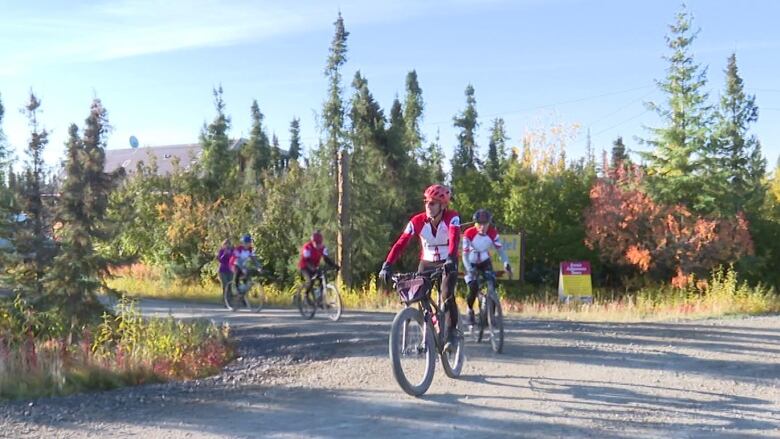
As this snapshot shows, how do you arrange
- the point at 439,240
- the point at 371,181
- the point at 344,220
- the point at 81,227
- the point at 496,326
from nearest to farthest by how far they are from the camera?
the point at 439,240 < the point at 496,326 < the point at 81,227 < the point at 344,220 < the point at 371,181

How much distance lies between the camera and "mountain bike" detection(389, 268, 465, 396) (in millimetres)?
6871

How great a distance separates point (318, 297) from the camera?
1576cm

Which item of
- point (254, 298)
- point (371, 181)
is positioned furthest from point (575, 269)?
point (254, 298)

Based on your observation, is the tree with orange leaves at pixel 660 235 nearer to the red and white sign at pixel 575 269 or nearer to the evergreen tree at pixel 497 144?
the red and white sign at pixel 575 269

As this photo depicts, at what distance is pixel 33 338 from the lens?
10.9 metres

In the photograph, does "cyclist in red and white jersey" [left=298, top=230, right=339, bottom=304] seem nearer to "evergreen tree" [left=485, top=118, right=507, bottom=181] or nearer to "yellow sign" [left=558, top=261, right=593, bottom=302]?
"yellow sign" [left=558, top=261, right=593, bottom=302]

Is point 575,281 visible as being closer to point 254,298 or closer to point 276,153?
point 254,298

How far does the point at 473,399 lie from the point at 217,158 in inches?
1269

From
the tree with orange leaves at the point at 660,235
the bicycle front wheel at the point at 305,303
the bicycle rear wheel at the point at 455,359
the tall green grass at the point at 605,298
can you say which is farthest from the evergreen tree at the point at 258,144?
the bicycle rear wheel at the point at 455,359

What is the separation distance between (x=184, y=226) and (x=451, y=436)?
87.6ft

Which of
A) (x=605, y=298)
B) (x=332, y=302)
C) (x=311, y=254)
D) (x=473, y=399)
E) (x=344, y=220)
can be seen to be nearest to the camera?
(x=473, y=399)

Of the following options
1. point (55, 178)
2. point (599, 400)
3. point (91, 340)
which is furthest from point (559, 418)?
point (55, 178)

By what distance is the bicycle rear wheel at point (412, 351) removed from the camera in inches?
268

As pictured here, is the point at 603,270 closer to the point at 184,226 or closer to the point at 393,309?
the point at 393,309
